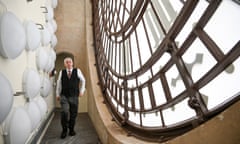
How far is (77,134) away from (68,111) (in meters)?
0.36

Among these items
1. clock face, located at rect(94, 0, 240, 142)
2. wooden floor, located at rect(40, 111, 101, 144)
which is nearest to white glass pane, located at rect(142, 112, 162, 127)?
clock face, located at rect(94, 0, 240, 142)

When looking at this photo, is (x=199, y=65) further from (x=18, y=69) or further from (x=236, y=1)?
(x=18, y=69)

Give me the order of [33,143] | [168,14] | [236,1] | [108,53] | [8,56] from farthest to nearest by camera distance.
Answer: [108,53]
[33,143]
[8,56]
[168,14]
[236,1]

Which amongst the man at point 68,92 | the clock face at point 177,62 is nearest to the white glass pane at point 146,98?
the clock face at point 177,62

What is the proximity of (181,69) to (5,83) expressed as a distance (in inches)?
35.1

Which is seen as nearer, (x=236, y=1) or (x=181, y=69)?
(x=236, y=1)

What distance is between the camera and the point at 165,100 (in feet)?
4.55

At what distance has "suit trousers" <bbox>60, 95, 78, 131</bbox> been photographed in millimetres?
3232

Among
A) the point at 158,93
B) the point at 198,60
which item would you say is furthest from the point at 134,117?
the point at 198,60

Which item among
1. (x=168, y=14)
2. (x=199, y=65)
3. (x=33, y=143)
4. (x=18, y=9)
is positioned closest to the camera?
(x=199, y=65)

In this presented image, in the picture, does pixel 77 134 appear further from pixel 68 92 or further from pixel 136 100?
pixel 136 100

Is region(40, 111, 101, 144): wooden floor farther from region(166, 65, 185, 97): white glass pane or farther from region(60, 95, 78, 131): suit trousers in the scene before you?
region(166, 65, 185, 97): white glass pane

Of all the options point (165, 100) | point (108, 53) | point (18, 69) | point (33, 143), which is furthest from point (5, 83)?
point (108, 53)

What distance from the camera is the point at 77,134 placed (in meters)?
3.30
